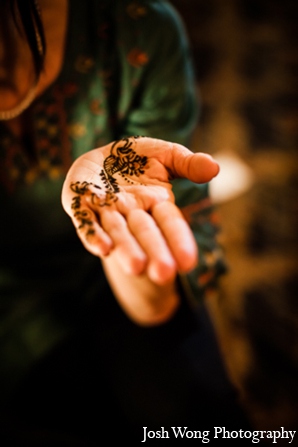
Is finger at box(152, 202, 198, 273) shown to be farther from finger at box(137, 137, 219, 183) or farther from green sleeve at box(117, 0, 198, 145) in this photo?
green sleeve at box(117, 0, 198, 145)

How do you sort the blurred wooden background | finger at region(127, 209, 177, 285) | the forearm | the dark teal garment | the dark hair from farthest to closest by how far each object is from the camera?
the blurred wooden background < the forearm < the dark teal garment < the dark hair < finger at region(127, 209, 177, 285)

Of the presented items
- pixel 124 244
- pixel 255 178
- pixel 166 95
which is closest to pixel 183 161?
pixel 124 244

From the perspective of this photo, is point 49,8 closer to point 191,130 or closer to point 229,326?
point 191,130

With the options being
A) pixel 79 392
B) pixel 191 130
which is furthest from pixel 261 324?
pixel 191 130

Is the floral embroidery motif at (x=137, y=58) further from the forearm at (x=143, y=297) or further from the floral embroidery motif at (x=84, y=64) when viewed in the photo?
the forearm at (x=143, y=297)

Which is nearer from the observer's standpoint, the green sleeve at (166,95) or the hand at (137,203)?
the hand at (137,203)

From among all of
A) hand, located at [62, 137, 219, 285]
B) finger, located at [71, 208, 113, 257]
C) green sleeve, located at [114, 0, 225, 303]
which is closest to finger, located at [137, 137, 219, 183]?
hand, located at [62, 137, 219, 285]

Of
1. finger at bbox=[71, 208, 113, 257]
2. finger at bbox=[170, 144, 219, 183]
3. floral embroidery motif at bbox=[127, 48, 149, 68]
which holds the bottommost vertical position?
finger at bbox=[71, 208, 113, 257]

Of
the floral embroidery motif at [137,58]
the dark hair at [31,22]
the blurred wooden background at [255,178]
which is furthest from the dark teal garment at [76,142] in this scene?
the blurred wooden background at [255,178]

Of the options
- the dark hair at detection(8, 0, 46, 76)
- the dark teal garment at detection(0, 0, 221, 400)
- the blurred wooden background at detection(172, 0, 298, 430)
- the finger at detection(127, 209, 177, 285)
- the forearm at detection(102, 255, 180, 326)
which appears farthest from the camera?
the blurred wooden background at detection(172, 0, 298, 430)

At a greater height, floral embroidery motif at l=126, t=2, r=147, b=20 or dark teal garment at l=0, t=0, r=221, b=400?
floral embroidery motif at l=126, t=2, r=147, b=20
